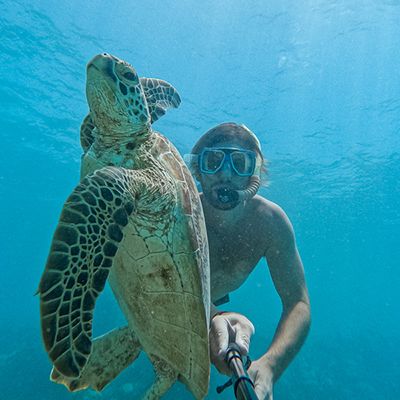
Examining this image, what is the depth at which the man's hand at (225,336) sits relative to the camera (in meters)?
2.19

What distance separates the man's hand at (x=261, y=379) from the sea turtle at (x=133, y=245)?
0.41m

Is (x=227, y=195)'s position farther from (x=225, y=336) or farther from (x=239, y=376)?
(x=239, y=376)

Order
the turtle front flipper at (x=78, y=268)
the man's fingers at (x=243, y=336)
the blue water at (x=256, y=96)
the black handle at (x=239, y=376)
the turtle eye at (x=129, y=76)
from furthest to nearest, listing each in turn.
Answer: the blue water at (x=256, y=96) < the turtle eye at (x=129, y=76) < the man's fingers at (x=243, y=336) < the black handle at (x=239, y=376) < the turtle front flipper at (x=78, y=268)

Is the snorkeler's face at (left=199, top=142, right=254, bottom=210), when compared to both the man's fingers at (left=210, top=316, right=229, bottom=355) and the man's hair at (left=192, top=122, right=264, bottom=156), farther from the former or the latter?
the man's fingers at (left=210, top=316, right=229, bottom=355)

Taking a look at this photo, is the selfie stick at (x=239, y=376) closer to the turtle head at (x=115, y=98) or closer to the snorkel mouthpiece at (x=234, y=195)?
the turtle head at (x=115, y=98)

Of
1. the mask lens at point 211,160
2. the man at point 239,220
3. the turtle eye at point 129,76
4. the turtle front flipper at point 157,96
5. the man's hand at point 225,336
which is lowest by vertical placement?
the man's hand at point 225,336

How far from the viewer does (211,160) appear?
417 centimetres

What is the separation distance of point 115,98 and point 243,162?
6.89 ft

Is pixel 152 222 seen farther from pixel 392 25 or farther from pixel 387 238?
pixel 387 238

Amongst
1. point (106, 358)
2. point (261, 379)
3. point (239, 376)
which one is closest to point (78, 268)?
point (239, 376)

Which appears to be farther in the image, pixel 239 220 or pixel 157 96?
pixel 239 220

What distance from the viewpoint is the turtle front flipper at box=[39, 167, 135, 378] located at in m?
1.44

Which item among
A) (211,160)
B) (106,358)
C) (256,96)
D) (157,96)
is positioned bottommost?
(106,358)

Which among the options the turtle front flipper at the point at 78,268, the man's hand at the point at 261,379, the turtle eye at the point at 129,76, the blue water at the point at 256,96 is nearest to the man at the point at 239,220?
the man's hand at the point at 261,379
